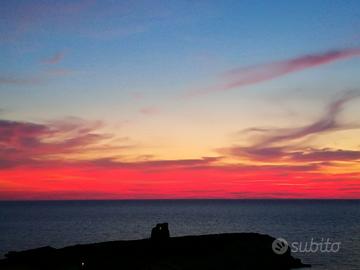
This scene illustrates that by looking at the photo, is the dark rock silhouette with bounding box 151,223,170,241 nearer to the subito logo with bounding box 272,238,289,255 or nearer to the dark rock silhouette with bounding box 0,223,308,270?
the dark rock silhouette with bounding box 0,223,308,270

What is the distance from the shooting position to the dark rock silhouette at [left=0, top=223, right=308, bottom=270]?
32.8m

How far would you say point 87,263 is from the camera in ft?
106

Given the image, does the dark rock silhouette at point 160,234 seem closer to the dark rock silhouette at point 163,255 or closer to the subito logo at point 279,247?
the dark rock silhouette at point 163,255

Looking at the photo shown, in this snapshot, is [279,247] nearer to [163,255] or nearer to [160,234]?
[160,234]

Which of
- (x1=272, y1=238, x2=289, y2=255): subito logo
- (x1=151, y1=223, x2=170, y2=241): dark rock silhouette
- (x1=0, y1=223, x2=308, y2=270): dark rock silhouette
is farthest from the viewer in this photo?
(x1=272, y1=238, x2=289, y2=255): subito logo

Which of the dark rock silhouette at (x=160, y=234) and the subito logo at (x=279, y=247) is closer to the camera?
the dark rock silhouette at (x=160, y=234)

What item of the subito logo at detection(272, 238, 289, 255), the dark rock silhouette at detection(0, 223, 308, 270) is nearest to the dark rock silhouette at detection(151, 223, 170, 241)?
the dark rock silhouette at detection(0, 223, 308, 270)

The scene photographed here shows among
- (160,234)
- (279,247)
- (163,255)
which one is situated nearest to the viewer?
(163,255)

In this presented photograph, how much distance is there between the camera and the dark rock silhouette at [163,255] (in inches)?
1292

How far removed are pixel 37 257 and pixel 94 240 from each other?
82649 millimetres

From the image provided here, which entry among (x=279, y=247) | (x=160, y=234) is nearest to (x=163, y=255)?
(x=160, y=234)

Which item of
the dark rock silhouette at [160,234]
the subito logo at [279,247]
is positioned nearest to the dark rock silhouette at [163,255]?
the dark rock silhouette at [160,234]

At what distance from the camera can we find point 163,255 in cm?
3544

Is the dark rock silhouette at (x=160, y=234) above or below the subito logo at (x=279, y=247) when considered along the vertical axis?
above
